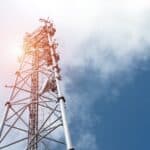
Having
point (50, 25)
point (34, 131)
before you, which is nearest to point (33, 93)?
point (34, 131)

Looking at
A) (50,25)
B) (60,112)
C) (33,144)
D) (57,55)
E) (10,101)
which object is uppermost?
(50,25)

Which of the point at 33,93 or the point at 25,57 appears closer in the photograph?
the point at 33,93

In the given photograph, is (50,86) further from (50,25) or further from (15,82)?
(50,25)

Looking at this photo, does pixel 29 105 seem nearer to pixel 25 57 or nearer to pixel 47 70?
pixel 47 70

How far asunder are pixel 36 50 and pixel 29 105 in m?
6.88

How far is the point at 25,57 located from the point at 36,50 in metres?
1.05

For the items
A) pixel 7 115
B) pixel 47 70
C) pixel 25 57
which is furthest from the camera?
pixel 25 57

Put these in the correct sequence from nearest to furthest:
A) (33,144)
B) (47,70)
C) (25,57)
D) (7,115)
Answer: (33,144), (7,115), (47,70), (25,57)

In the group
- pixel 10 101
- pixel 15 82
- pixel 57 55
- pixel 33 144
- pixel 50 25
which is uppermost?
pixel 50 25

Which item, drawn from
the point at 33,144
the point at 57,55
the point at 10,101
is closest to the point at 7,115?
the point at 10,101

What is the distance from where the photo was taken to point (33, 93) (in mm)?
31188

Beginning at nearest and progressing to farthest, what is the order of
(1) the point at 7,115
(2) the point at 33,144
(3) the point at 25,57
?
1. (2) the point at 33,144
2. (1) the point at 7,115
3. (3) the point at 25,57

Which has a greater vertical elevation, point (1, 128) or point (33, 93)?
point (33, 93)

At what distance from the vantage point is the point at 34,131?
28531mm
